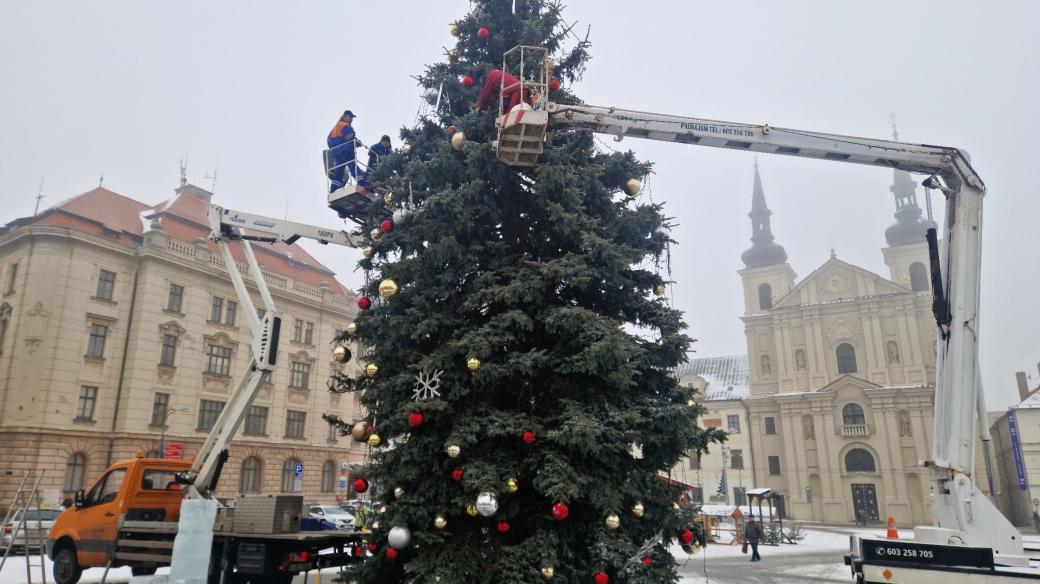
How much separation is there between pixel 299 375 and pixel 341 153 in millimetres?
29576

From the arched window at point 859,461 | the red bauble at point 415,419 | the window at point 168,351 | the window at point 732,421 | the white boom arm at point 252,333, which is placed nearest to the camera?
the red bauble at point 415,419

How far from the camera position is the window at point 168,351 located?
31984mm

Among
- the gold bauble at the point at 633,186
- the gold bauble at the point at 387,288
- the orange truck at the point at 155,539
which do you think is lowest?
the orange truck at the point at 155,539

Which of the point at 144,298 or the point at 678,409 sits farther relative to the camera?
the point at 144,298

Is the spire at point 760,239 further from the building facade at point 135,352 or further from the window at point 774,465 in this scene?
the building facade at point 135,352

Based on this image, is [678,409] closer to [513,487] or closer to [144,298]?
[513,487]

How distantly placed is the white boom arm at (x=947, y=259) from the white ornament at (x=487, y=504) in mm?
5027

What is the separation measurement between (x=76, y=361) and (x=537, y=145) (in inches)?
1136

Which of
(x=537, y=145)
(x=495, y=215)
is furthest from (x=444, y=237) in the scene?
(x=537, y=145)

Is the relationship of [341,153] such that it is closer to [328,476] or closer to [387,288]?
[387,288]

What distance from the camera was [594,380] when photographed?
815 centimetres

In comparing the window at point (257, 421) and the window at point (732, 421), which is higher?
the window at point (732, 421)

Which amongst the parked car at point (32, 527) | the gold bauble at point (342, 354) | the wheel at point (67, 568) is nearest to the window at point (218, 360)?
the parked car at point (32, 527)

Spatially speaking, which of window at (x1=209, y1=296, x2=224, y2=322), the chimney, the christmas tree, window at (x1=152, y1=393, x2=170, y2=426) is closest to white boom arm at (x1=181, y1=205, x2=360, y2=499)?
the christmas tree
